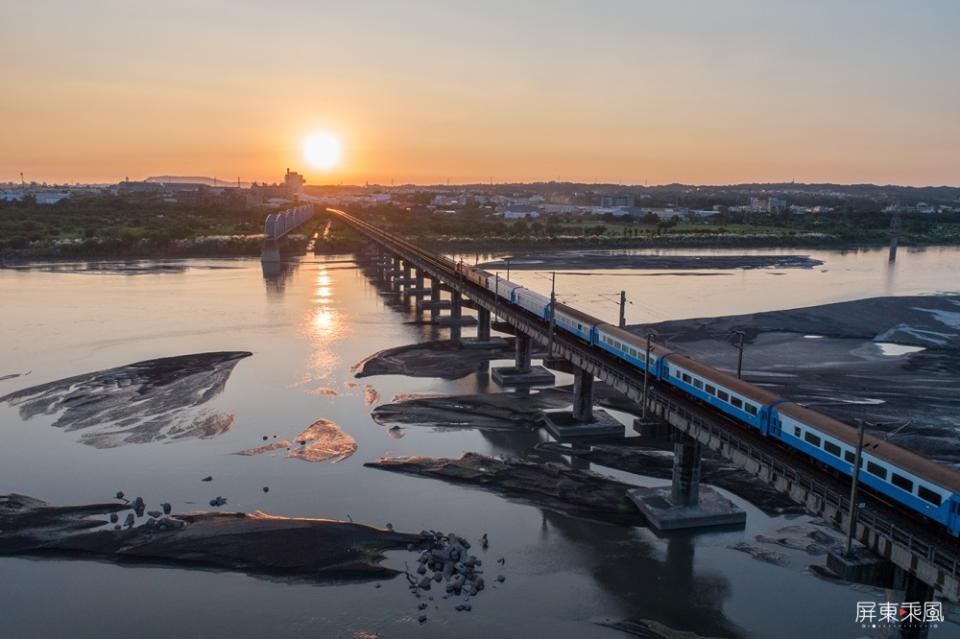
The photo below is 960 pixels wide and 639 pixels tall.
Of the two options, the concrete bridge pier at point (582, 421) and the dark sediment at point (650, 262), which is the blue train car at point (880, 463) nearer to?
the concrete bridge pier at point (582, 421)

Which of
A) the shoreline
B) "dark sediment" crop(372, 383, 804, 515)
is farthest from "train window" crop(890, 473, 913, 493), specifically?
the shoreline

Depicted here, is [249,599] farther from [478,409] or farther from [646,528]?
[478,409]

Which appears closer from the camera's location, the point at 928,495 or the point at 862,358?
the point at 928,495

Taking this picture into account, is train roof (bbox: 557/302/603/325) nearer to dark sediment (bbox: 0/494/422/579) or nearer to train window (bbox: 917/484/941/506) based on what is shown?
dark sediment (bbox: 0/494/422/579)

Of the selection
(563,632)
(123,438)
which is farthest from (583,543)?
(123,438)

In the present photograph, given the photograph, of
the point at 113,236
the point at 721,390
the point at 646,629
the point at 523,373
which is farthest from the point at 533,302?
the point at 113,236

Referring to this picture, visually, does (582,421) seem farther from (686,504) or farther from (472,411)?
(686,504)
